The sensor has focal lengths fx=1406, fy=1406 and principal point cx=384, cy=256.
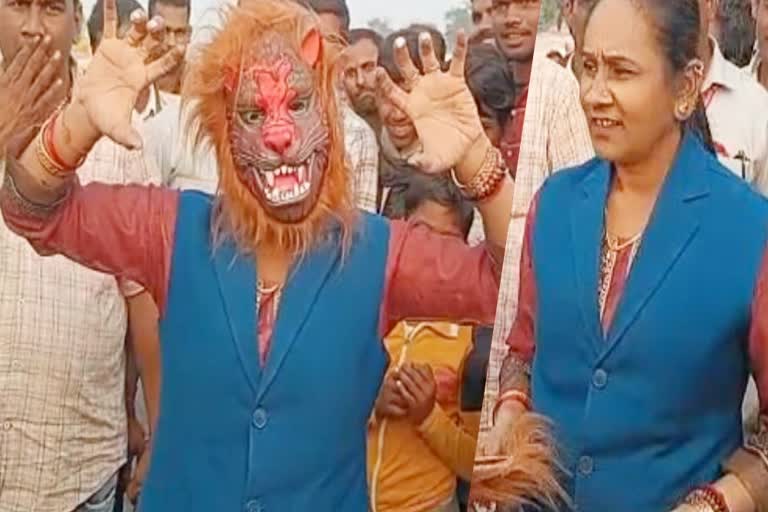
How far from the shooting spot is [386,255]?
1.75 m

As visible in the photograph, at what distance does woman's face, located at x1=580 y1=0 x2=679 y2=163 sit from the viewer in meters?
1.55

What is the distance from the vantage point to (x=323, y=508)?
68.4 inches

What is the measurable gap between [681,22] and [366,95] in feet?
1.34

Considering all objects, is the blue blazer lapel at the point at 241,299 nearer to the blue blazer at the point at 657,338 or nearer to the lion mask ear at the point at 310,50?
the lion mask ear at the point at 310,50

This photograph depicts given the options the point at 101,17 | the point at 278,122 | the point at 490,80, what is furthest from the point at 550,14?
the point at 101,17

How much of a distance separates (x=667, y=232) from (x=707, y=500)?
0.99 feet

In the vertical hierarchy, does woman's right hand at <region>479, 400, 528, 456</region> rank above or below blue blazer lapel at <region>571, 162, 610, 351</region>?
below

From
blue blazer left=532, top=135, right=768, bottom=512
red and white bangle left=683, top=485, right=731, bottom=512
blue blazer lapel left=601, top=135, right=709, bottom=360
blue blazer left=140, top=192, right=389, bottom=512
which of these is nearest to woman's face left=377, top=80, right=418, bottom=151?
blue blazer left=140, top=192, right=389, bottom=512

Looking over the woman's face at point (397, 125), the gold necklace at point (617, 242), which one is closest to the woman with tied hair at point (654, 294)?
the gold necklace at point (617, 242)

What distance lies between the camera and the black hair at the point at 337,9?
1.75 metres

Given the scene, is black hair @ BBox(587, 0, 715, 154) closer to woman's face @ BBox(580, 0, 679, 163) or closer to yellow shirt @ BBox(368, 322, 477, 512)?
woman's face @ BBox(580, 0, 679, 163)

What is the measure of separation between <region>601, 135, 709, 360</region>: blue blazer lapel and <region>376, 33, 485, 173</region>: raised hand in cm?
24

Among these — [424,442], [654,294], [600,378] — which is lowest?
[424,442]

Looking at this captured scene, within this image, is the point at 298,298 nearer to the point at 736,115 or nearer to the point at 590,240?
the point at 590,240
